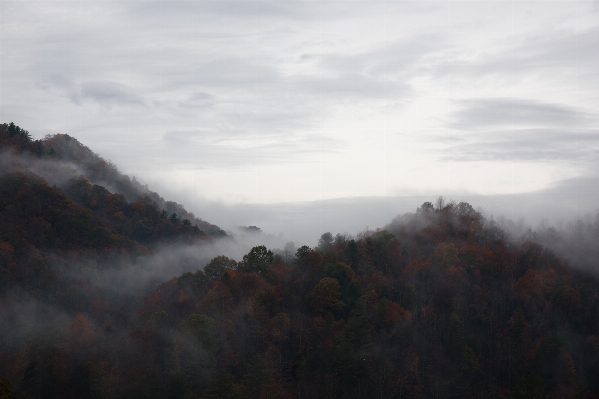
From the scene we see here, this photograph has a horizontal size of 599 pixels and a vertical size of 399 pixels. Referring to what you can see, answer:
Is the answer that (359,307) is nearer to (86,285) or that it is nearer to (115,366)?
(115,366)

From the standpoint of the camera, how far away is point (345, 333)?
65750mm

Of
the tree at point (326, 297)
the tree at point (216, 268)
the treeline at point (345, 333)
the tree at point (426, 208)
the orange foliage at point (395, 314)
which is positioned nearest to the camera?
the treeline at point (345, 333)

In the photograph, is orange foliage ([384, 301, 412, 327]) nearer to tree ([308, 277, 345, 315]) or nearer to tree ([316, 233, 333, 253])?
tree ([308, 277, 345, 315])

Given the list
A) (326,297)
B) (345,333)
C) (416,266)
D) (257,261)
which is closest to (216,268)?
(257,261)

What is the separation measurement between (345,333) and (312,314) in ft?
22.6

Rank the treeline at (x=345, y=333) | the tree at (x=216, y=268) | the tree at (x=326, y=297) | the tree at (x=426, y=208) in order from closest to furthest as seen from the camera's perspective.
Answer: the treeline at (x=345, y=333) → the tree at (x=326, y=297) → the tree at (x=216, y=268) → the tree at (x=426, y=208)

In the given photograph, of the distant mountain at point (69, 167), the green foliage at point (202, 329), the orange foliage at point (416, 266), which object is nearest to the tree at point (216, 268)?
the green foliage at point (202, 329)

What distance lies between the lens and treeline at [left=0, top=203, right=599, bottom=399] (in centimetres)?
5594

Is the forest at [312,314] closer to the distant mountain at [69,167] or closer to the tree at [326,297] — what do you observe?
the tree at [326,297]

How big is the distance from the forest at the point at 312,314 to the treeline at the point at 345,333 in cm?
21

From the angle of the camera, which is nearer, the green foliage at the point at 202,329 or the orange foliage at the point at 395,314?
the green foliage at the point at 202,329

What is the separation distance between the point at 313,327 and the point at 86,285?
150 ft

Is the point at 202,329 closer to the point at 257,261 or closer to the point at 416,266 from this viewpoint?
the point at 257,261

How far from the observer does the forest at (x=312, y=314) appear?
56844 millimetres
